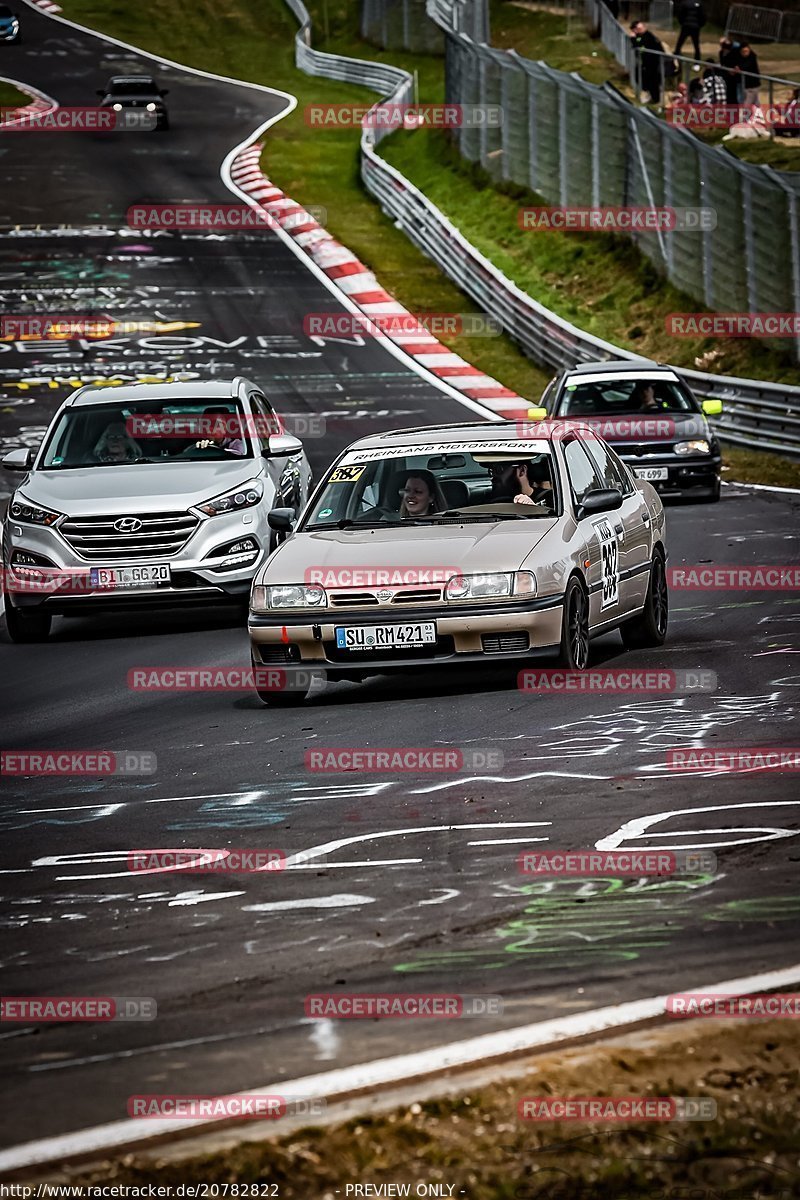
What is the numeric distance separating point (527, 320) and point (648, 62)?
32.9 feet

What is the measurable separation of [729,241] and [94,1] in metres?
59.7

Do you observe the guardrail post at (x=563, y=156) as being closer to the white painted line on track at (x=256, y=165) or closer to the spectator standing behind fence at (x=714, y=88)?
the spectator standing behind fence at (x=714, y=88)

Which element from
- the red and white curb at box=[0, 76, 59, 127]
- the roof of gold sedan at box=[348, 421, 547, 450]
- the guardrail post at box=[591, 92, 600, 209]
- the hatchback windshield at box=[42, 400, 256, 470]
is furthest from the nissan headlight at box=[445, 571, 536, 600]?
the red and white curb at box=[0, 76, 59, 127]

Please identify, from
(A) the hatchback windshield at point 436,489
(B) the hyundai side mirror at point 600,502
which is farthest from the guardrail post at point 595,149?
(B) the hyundai side mirror at point 600,502

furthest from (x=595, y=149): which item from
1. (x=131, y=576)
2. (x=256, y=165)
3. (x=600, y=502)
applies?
(x=600, y=502)

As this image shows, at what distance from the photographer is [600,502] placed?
1147cm

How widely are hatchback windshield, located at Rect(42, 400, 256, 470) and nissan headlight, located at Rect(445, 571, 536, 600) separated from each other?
4744mm

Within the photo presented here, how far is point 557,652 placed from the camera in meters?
10.7

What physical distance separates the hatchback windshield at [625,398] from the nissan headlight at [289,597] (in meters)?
12.0

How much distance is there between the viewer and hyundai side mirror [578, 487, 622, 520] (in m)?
11.4

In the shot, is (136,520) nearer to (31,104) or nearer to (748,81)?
(748,81)

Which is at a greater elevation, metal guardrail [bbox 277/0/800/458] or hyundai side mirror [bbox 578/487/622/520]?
hyundai side mirror [bbox 578/487/622/520]

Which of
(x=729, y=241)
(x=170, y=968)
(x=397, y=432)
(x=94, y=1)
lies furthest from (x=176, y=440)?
(x=94, y=1)

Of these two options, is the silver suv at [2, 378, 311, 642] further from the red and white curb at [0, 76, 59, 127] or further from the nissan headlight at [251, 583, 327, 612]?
the red and white curb at [0, 76, 59, 127]
